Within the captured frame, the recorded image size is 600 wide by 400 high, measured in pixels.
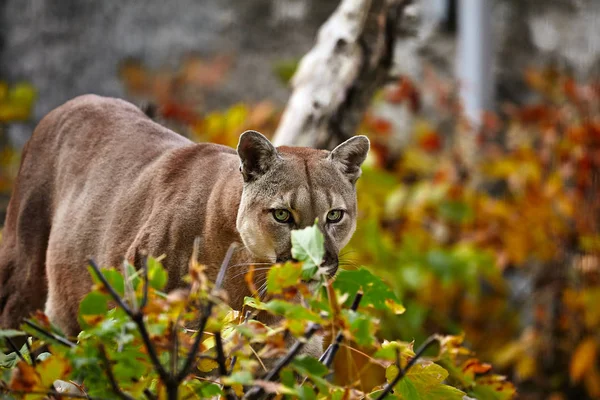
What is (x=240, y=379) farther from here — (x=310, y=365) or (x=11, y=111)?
(x=11, y=111)

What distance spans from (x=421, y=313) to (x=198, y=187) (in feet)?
10.5

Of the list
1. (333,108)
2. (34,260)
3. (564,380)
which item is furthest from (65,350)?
(564,380)

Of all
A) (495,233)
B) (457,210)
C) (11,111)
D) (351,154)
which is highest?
(351,154)

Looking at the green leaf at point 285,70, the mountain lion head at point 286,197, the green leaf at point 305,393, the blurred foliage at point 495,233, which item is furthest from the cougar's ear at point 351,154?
the green leaf at point 285,70

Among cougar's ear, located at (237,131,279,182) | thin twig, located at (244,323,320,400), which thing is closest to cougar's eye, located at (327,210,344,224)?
cougar's ear, located at (237,131,279,182)

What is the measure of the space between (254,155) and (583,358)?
3.92 meters

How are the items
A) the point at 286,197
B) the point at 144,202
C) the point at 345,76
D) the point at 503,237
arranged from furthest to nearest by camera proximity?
the point at 503,237 → the point at 345,76 → the point at 144,202 → the point at 286,197

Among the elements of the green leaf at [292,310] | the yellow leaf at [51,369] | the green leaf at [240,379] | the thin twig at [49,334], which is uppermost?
the green leaf at [292,310]

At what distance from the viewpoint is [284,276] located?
186cm

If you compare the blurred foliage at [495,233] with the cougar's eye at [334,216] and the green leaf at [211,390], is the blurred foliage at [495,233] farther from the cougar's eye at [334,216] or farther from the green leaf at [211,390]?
the green leaf at [211,390]

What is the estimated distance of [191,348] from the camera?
6.01 feet

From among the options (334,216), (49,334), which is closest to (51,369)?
(49,334)

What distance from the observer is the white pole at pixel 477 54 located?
7.80 m

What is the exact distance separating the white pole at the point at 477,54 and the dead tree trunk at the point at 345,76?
313 cm
